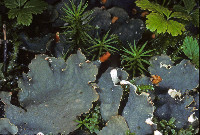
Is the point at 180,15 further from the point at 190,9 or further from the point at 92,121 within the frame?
the point at 92,121

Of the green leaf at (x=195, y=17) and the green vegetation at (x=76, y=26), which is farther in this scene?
the green leaf at (x=195, y=17)

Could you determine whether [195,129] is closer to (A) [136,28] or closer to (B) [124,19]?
(A) [136,28]

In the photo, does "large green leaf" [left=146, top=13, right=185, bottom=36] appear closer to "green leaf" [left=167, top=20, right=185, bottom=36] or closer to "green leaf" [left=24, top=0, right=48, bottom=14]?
"green leaf" [left=167, top=20, right=185, bottom=36]

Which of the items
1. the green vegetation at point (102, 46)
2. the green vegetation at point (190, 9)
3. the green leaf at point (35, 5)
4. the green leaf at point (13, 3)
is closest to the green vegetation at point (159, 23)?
the green vegetation at point (190, 9)

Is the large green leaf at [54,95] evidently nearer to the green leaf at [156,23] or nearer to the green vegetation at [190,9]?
the green leaf at [156,23]

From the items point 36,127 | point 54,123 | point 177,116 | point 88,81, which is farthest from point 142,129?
point 36,127
